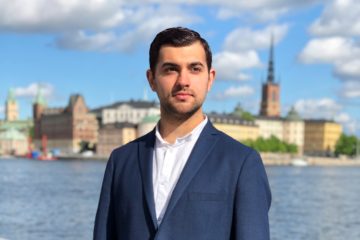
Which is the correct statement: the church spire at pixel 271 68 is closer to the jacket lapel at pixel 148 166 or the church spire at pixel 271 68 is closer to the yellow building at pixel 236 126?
the yellow building at pixel 236 126

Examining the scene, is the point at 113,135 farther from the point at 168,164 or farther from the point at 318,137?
the point at 168,164

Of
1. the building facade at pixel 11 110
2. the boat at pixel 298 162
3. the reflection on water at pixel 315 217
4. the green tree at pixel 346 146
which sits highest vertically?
the building facade at pixel 11 110

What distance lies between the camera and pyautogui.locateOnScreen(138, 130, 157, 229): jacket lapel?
6.41 ft

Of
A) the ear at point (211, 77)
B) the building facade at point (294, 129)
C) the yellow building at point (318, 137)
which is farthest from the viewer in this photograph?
the yellow building at point (318, 137)

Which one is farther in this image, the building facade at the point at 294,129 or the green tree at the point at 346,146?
the building facade at the point at 294,129

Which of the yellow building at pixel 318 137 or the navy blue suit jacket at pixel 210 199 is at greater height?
the navy blue suit jacket at pixel 210 199

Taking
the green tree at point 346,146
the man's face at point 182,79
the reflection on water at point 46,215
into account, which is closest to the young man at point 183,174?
the man's face at point 182,79

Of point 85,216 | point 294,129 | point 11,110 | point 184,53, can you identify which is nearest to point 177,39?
point 184,53

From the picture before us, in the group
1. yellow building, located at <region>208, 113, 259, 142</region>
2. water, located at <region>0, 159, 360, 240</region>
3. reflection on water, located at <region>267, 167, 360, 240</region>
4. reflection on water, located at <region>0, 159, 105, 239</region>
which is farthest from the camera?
yellow building, located at <region>208, 113, 259, 142</region>

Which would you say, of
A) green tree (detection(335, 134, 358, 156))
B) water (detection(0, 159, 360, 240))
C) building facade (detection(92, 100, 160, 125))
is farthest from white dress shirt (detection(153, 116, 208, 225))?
green tree (detection(335, 134, 358, 156))

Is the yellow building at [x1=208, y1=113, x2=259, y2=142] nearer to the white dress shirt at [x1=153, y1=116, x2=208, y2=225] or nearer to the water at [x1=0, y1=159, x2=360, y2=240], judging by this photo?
the water at [x1=0, y1=159, x2=360, y2=240]

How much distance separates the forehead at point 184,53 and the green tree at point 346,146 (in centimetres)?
11989

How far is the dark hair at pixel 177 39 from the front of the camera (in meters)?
1.98

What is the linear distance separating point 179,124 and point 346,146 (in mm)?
120356
